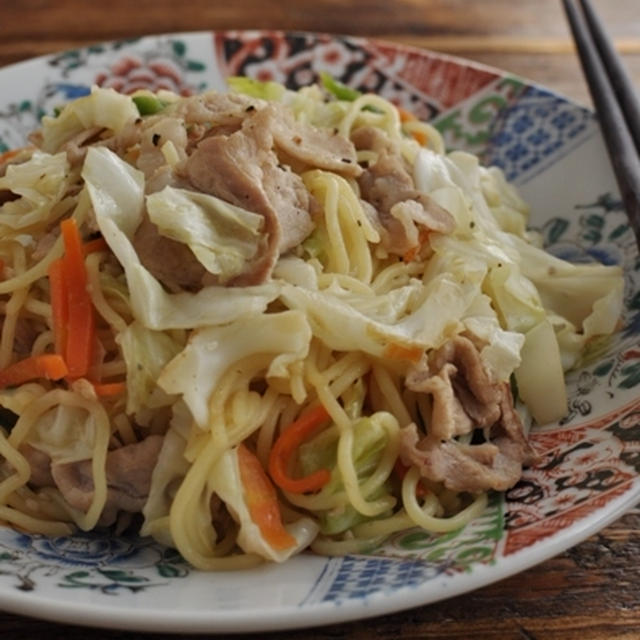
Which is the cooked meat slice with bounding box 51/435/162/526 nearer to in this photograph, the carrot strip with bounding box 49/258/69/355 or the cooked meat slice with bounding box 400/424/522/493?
the carrot strip with bounding box 49/258/69/355

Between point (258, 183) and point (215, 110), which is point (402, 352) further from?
point (215, 110)

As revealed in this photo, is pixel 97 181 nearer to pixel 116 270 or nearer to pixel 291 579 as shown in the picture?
pixel 116 270

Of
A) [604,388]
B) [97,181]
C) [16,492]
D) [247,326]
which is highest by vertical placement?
[97,181]

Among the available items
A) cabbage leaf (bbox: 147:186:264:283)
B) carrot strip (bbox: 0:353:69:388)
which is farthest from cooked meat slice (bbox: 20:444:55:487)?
cabbage leaf (bbox: 147:186:264:283)

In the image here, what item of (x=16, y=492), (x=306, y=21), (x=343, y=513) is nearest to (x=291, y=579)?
(x=343, y=513)

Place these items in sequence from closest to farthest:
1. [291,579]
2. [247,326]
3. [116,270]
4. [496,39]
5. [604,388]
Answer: [291,579] → [247,326] → [116,270] → [604,388] → [496,39]

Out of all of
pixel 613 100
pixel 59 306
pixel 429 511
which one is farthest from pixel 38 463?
pixel 613 100
